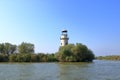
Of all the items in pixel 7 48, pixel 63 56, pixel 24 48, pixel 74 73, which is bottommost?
pixel 74 73

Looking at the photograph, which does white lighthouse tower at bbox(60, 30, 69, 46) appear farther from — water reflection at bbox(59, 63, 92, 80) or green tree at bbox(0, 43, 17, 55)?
water reflection at bbox(59, 63, 92, 80)

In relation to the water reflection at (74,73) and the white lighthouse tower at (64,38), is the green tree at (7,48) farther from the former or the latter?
the water reflection at (74,73)

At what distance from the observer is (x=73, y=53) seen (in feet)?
265

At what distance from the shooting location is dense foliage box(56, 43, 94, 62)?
263 ft

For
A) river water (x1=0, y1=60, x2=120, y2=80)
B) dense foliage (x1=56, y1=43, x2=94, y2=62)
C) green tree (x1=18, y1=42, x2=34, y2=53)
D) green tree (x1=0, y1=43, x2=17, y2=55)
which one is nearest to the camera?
river water (x1=0, y1=60, x2=120, y2=80)

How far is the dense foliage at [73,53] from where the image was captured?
80312mm

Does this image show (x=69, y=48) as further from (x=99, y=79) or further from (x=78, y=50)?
(x=99, y=79)

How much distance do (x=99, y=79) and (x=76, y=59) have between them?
2075 inches

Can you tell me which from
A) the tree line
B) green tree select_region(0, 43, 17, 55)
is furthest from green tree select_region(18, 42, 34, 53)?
the tree line

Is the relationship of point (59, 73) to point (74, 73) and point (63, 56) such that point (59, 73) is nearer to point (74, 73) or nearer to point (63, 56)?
point (74, 73)

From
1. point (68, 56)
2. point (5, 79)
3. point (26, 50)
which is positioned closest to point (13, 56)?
point (26, 50)

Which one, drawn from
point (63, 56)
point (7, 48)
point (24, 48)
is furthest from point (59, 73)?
point (7, 48)

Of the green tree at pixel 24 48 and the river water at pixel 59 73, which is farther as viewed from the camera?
the green tree at pixel 24 48

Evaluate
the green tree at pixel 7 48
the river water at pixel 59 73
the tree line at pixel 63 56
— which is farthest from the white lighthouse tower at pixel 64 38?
the river water at pixel 59 73
